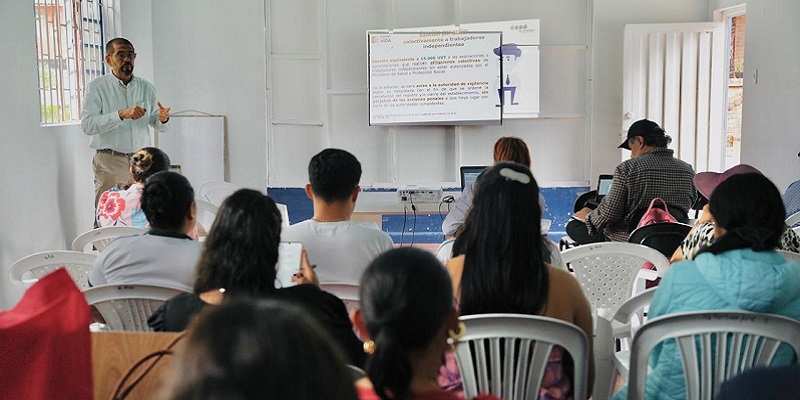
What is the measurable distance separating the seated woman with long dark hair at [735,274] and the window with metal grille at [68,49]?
4.37 m

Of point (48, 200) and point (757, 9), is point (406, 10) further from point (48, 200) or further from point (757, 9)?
point (48, 200)

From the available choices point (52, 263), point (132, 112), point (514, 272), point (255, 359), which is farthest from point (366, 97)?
point (255, 359)

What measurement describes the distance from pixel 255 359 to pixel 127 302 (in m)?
1.99

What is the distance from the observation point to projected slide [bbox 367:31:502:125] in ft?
24.7

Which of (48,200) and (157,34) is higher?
(157,34)

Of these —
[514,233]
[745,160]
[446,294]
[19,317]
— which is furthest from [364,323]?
[745,160]

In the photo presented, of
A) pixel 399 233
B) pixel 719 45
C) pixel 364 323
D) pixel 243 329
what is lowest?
pixel 399 233

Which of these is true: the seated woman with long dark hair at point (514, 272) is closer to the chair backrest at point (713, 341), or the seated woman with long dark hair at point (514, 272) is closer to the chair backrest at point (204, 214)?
the chair backrest at point (713, 341)

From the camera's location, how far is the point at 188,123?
7840mm

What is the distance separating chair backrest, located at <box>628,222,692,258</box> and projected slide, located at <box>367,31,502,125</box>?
3607mm

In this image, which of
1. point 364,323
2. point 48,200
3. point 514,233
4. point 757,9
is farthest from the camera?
point 757,9

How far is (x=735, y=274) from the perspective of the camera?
2.19 meters

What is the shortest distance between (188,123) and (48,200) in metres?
2.53

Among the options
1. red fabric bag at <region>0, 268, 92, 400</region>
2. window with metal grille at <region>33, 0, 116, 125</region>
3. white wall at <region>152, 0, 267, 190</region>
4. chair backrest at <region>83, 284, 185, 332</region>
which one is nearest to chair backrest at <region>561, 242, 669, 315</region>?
chair backrest at <region>83, 284, 185, 332</region>
